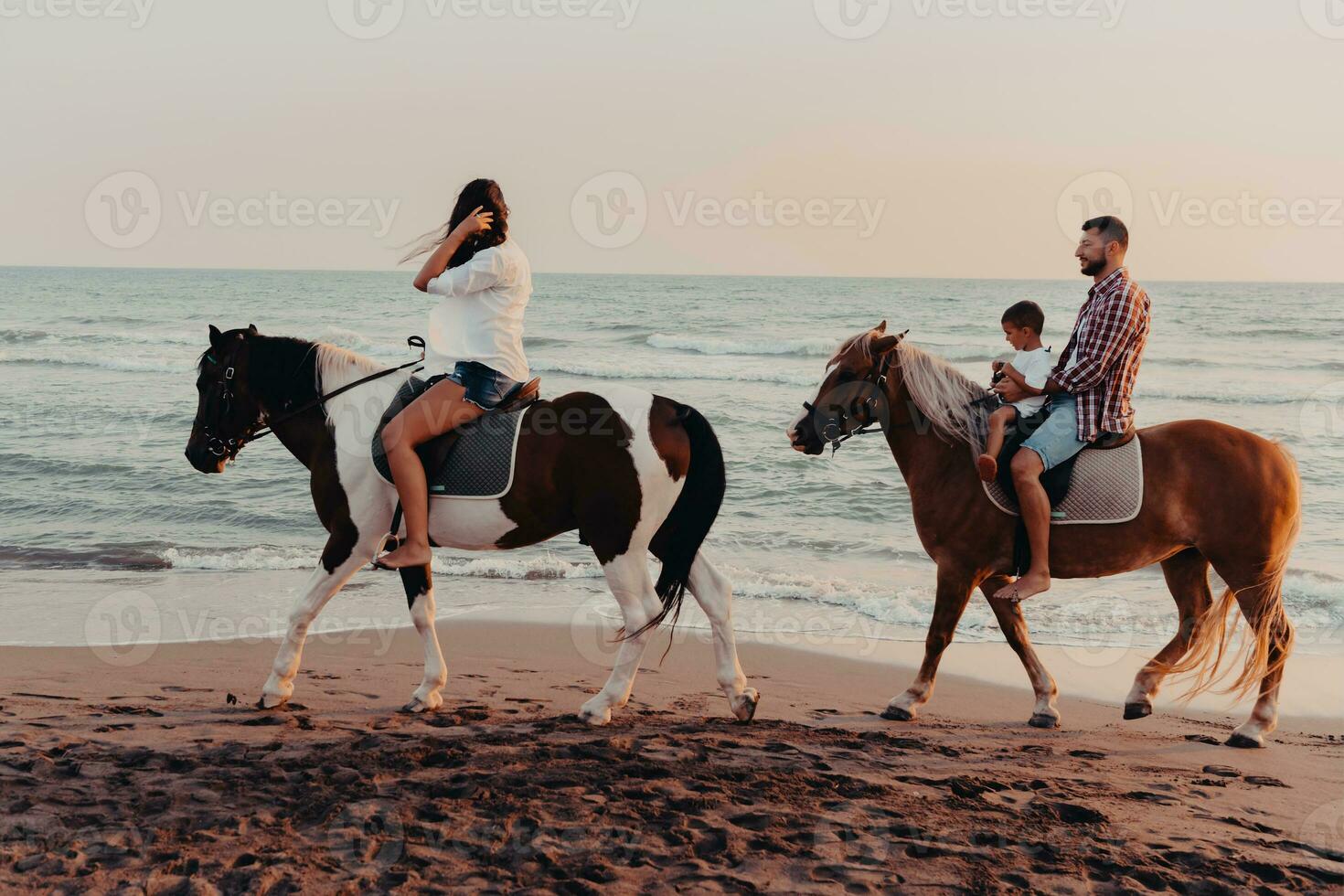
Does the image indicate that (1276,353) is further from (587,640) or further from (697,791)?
(697,791)

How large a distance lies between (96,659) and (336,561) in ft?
7.03

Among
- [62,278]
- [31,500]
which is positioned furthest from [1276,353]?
[62,278]

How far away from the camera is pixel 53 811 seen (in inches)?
143

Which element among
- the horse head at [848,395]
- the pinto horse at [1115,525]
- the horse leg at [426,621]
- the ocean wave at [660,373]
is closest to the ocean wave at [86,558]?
the horse leg at [426,621]

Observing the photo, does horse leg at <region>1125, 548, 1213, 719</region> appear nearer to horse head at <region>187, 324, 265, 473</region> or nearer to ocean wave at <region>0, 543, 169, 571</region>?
horse head at <region>187, 324, 265, 473</region>

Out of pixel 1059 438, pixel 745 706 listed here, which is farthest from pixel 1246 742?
pixel 745 706

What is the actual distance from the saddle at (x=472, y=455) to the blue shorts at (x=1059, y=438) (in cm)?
247

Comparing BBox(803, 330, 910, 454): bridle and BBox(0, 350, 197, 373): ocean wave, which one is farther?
BBox(0, 350, 197, 373): ocean wave

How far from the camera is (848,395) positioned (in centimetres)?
535

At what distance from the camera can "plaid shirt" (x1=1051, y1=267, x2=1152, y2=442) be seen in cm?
506

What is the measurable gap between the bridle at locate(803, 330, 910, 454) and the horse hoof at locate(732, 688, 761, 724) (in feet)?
4.22

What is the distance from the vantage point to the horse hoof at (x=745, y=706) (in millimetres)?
5117

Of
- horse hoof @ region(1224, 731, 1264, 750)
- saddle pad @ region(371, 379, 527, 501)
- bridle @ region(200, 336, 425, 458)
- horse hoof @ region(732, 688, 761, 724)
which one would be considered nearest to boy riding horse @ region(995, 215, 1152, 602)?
horse hoof @ region(1224, 731, 1264, 750)

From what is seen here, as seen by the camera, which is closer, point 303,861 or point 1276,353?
point 303,861
